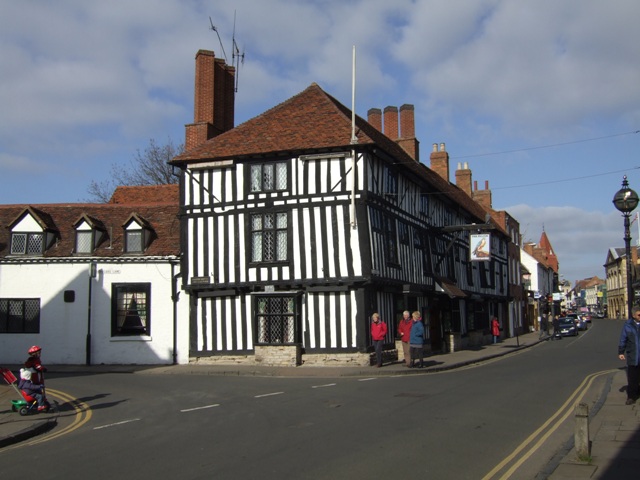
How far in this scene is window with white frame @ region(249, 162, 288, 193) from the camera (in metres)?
20.8

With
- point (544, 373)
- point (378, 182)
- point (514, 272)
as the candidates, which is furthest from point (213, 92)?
point (514, 272)

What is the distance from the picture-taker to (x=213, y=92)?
24.5 metres

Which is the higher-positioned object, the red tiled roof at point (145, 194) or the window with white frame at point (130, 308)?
the red tiled roof at point (145, 194)

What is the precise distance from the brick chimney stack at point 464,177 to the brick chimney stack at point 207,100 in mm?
23456

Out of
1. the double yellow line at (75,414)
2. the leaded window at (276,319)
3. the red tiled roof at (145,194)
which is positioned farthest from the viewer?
the red tiled roof at (145,194)

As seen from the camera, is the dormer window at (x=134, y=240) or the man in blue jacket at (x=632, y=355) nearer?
the man in blue jacket at (x=632, y=355)

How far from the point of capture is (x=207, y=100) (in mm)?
24438

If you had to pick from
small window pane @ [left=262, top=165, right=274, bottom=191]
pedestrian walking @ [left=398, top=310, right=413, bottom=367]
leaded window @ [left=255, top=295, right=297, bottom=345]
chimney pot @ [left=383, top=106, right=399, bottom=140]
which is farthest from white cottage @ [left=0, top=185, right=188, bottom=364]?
chimney pot @ [left=383, top=106, right=399, bottom=140]

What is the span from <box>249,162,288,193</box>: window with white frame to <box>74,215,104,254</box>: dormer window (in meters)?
6.41

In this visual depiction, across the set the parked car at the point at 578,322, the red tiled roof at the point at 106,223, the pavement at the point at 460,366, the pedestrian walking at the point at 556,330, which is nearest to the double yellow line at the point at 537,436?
the pavement at the point at 460,366

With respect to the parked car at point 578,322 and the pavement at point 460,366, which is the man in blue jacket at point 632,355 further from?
the parked car at point 578,322

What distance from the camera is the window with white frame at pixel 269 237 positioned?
815 inches

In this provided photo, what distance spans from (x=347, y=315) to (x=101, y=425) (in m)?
10.2

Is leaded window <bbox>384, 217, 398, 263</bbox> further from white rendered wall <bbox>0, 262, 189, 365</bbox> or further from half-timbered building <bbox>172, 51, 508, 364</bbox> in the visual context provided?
white rendered wall <bbox>0, 262, 189, 365</bbox>
